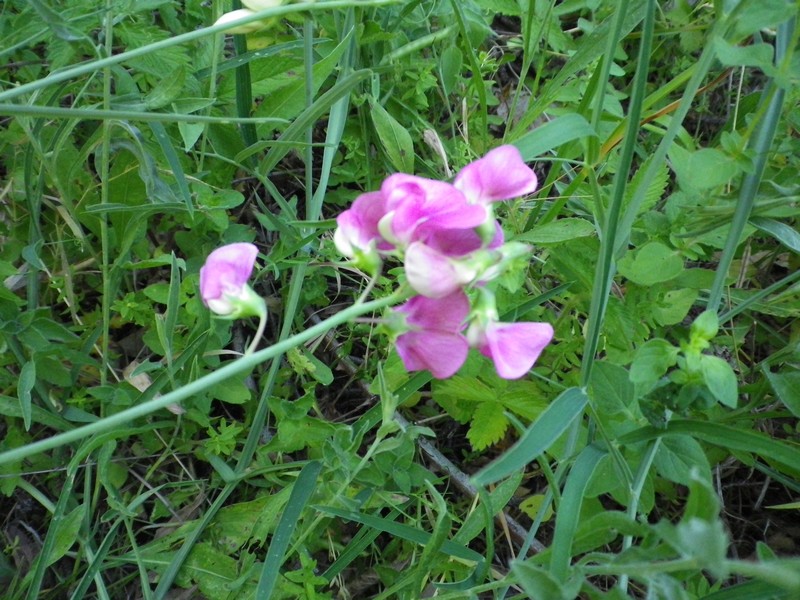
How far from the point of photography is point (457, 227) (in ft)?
2.57

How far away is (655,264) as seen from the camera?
1.26 m

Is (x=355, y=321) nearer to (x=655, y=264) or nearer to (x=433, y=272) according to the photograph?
(x=433, y=272)

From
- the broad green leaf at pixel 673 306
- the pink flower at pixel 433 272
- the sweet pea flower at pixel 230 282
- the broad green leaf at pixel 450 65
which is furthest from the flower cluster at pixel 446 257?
the broad green leaf at pixel 450 65

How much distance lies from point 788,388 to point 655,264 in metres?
0.30

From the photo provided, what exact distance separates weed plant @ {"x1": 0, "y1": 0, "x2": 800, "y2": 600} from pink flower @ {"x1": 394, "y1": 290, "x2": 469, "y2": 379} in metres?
0.15

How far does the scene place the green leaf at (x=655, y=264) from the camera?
125cm

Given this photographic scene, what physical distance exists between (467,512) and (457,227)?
95cm

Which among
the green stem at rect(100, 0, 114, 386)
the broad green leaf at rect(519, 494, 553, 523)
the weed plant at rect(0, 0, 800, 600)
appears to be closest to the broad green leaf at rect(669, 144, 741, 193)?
the weed plant at rect(0, 0, 800, 600)

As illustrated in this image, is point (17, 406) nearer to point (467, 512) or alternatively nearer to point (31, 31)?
point (31, 31)

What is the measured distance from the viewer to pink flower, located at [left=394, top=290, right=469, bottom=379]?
805 millimetres

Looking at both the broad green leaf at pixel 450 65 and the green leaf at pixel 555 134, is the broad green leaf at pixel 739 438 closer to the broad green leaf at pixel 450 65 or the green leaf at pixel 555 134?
the green leaf at pixel 555 134

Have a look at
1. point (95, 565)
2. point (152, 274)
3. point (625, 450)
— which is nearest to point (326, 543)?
point (95, 565)

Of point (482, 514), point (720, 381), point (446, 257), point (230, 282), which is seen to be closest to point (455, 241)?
point (446, 257)

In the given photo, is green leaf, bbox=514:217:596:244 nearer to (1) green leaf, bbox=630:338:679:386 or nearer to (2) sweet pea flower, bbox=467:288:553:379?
(1) green leaf, bbox=630:338:679:386
